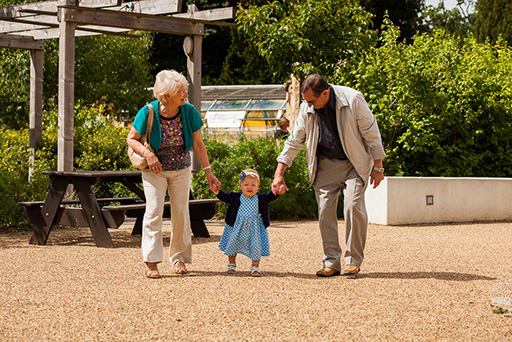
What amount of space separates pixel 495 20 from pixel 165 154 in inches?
1077

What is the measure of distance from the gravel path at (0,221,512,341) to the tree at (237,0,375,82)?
6114 mm

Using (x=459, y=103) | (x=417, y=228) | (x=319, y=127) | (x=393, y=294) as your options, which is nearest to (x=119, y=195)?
(x=417, y=228)

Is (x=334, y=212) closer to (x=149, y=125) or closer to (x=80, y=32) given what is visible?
(x=149, y=125)

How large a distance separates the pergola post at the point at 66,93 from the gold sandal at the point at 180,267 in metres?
4.47

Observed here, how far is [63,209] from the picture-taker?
8375 millimetres

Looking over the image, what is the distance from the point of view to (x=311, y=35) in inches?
547

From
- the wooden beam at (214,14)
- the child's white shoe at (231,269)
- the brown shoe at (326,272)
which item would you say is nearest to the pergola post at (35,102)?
the wooden beam at (214,14)

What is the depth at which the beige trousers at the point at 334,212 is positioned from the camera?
A: 6.23 m

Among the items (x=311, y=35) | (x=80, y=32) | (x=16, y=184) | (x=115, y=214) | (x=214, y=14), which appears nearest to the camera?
(x=115, y=214)

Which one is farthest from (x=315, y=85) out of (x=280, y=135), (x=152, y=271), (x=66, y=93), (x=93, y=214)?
(x=280, y=135)

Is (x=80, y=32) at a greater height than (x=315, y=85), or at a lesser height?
greater

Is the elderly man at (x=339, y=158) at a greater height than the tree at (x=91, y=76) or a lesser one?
lesser

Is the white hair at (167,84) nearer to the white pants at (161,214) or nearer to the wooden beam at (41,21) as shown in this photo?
the white pants at (161,214)

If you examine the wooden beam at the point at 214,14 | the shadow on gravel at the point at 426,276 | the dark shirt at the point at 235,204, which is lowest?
the shadow on gravel at the point at 426,276
